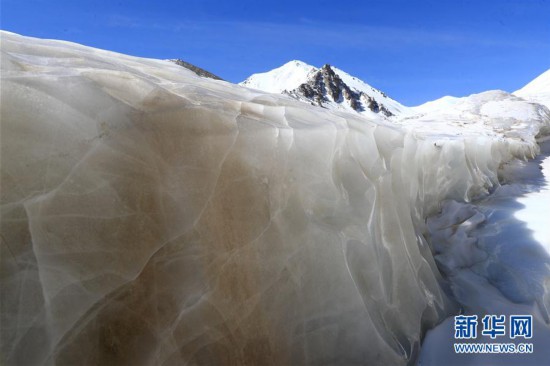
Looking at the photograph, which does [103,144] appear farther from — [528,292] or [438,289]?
[528,292]

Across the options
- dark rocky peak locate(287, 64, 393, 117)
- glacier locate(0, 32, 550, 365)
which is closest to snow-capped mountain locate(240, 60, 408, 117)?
dark rocky peak locate(287, 64, 393, 117)

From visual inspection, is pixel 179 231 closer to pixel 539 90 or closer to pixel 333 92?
pixel 539 90

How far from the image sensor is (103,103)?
1.44m

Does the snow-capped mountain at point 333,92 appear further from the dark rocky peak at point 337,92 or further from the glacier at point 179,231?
the glacier at point 179,231

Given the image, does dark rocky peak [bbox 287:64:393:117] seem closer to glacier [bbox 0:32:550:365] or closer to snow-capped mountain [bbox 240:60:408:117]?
snow-capped mountain [bbox 240:60:408:117]

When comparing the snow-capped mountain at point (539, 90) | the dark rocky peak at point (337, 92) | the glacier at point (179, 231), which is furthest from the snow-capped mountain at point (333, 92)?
the glacier at point (179, 231)

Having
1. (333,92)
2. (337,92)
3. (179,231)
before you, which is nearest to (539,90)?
(179,231)

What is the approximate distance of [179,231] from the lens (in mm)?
1519

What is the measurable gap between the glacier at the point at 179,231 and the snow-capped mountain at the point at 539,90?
1963cm

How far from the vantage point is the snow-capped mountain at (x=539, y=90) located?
18.1m

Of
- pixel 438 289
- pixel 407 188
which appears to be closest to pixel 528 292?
pixel 438 289

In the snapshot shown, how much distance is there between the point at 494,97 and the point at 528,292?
15786 millimetres

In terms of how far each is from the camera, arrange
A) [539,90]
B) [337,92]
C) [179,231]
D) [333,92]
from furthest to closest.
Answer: [337,92] → [333,92] → [539,90] → [179,231]

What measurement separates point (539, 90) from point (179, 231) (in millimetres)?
26837
